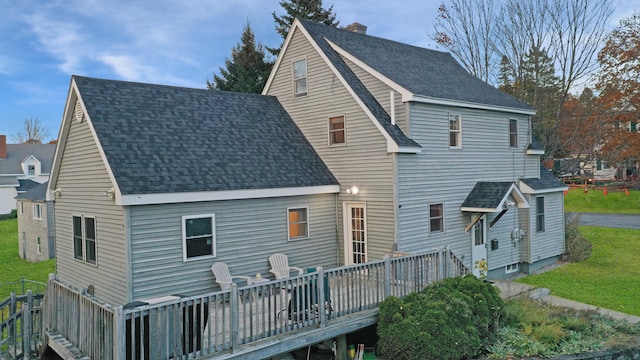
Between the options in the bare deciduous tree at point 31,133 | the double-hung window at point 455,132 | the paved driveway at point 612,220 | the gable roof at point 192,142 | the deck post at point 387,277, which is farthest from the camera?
the bare deciduous tree at point 31,133

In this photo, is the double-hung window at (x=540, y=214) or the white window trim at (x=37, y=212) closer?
the double-hung window at (x=540, y=214)

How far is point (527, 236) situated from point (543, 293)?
13.3 feet

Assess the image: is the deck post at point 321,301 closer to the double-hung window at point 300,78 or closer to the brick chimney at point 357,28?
the double-hung window at point 300,78

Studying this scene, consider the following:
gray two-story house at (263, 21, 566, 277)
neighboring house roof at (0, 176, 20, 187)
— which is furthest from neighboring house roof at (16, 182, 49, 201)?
neighboring house roof at (0, 176, 20, 187)

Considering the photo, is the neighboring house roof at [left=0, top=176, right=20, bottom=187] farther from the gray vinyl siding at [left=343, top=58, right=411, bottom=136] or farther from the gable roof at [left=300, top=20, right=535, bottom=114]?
the gray vinyl siding at [left=343, top=58, right=411, bottom=136]

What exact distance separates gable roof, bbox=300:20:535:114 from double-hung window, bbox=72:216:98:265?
864 centimetres

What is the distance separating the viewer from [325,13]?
115ft

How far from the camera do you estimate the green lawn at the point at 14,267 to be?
19.2 m

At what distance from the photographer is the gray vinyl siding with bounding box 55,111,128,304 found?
10.4 meters

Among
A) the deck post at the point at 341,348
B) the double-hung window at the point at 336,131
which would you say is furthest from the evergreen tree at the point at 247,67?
the deck post at the point at 341,348

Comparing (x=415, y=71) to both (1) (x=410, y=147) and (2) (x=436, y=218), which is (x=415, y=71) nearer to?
(1) (x=410, y=147)

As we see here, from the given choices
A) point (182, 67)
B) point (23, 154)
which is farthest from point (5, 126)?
point (182, 67)

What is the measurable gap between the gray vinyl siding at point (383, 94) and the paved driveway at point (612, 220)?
18.5m

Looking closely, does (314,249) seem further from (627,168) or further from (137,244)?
(627,168)
